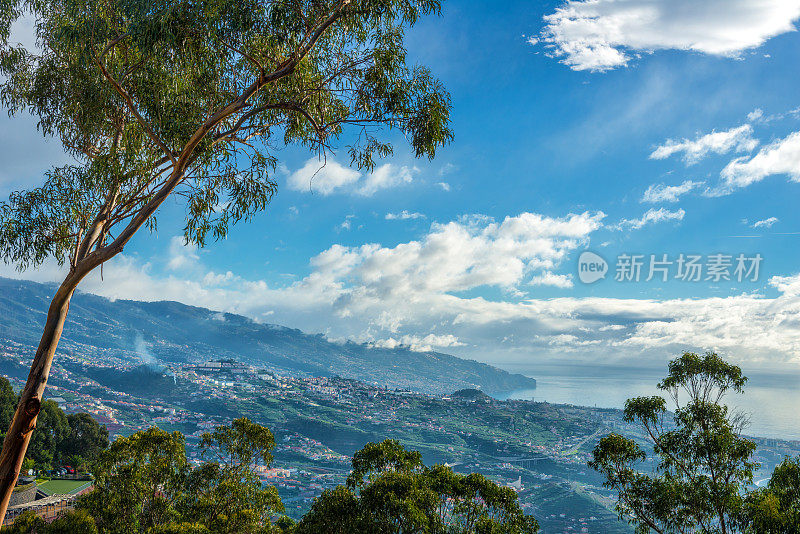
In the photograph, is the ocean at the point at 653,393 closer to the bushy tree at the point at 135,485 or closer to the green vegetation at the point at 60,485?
the bushy tree at the point at 135,485

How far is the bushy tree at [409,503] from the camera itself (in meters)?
4.29

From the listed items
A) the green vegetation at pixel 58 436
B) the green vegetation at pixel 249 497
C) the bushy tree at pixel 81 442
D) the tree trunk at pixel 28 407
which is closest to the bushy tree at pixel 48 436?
the green vegetation at pixel 58 436

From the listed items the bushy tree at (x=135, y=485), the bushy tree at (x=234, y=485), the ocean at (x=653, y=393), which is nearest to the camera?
the bushy tree at (x=234, y=485)

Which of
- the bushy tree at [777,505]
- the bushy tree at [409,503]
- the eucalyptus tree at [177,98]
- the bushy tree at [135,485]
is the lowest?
the bushy tree at [135,485]

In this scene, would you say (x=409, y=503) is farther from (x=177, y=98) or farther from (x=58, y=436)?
(x=58, y=436)

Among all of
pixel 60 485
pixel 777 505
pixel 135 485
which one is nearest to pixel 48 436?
pixel 60 485

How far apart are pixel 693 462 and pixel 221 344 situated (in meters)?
178

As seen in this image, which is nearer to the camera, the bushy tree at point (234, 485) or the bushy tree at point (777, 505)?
the bushy tree at point (777, 505)

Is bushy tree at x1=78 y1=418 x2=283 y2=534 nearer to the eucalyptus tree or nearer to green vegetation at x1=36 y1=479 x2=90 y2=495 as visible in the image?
the eucalyptus tree

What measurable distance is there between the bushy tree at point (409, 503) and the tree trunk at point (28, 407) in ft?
8.62

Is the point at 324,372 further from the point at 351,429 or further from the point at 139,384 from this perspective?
the point at 351,429

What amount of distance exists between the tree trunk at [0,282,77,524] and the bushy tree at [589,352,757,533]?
548 centimetres

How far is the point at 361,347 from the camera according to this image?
595ft

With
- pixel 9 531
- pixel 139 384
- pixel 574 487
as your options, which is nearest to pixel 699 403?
pixel 9 531
